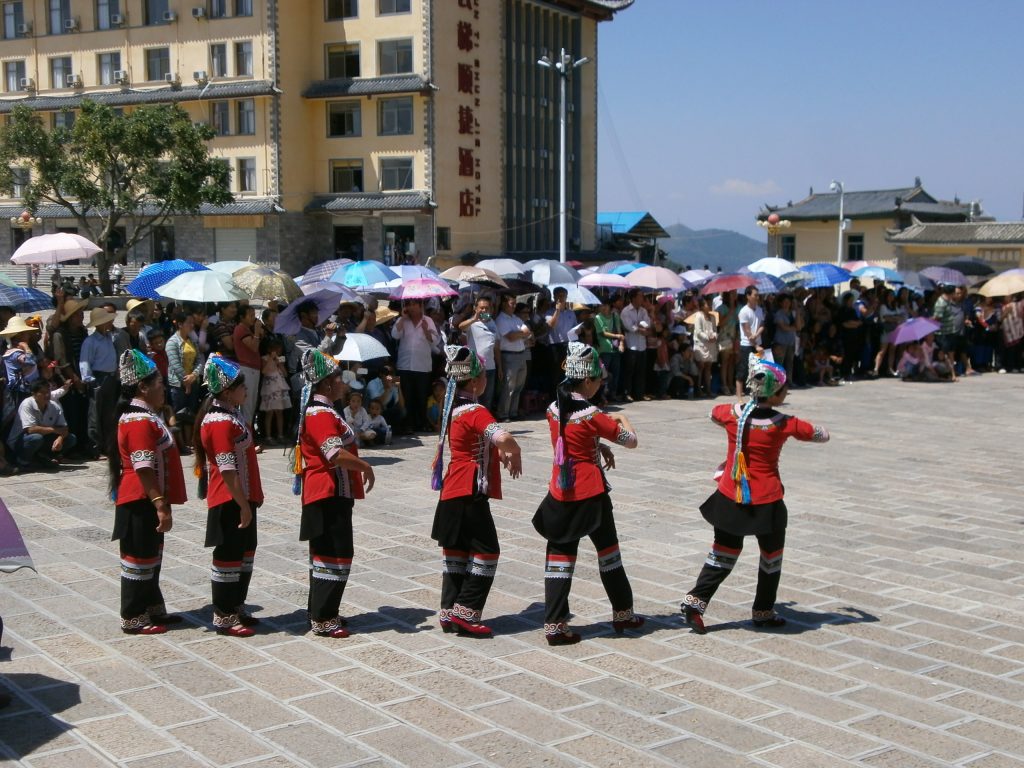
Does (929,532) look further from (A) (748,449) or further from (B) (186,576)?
(B) (186,576)

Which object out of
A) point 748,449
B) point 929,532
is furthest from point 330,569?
point 929,532

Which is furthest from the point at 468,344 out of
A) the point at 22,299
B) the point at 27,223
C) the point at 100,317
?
the point at 27,223

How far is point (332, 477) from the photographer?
6430mm

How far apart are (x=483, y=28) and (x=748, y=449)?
45233mm

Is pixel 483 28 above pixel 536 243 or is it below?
above

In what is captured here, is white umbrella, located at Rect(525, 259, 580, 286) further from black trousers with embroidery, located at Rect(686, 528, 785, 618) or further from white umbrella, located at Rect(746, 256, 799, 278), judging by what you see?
black trousers with embroidery, located at Rect(686, 528, 785, 618)

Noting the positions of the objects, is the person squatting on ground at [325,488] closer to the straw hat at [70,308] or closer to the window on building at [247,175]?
the straw hat at [70,308]

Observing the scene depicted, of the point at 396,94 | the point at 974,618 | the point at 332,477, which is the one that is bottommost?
the point at 974,618

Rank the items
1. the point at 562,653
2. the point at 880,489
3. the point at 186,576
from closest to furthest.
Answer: the point at 562,653
the point at 186,576
the point at 880,489

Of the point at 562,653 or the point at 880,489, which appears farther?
the point at 880,489

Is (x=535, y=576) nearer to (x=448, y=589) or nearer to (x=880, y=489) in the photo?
(x=448, y=589)

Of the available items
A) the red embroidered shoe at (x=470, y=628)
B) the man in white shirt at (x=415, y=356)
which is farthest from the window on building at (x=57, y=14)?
the red embroidered shoe at (x=470, y=628)

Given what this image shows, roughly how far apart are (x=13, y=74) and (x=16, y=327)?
1813 inches

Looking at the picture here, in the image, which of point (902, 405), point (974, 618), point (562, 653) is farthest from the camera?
point (902, 405)
